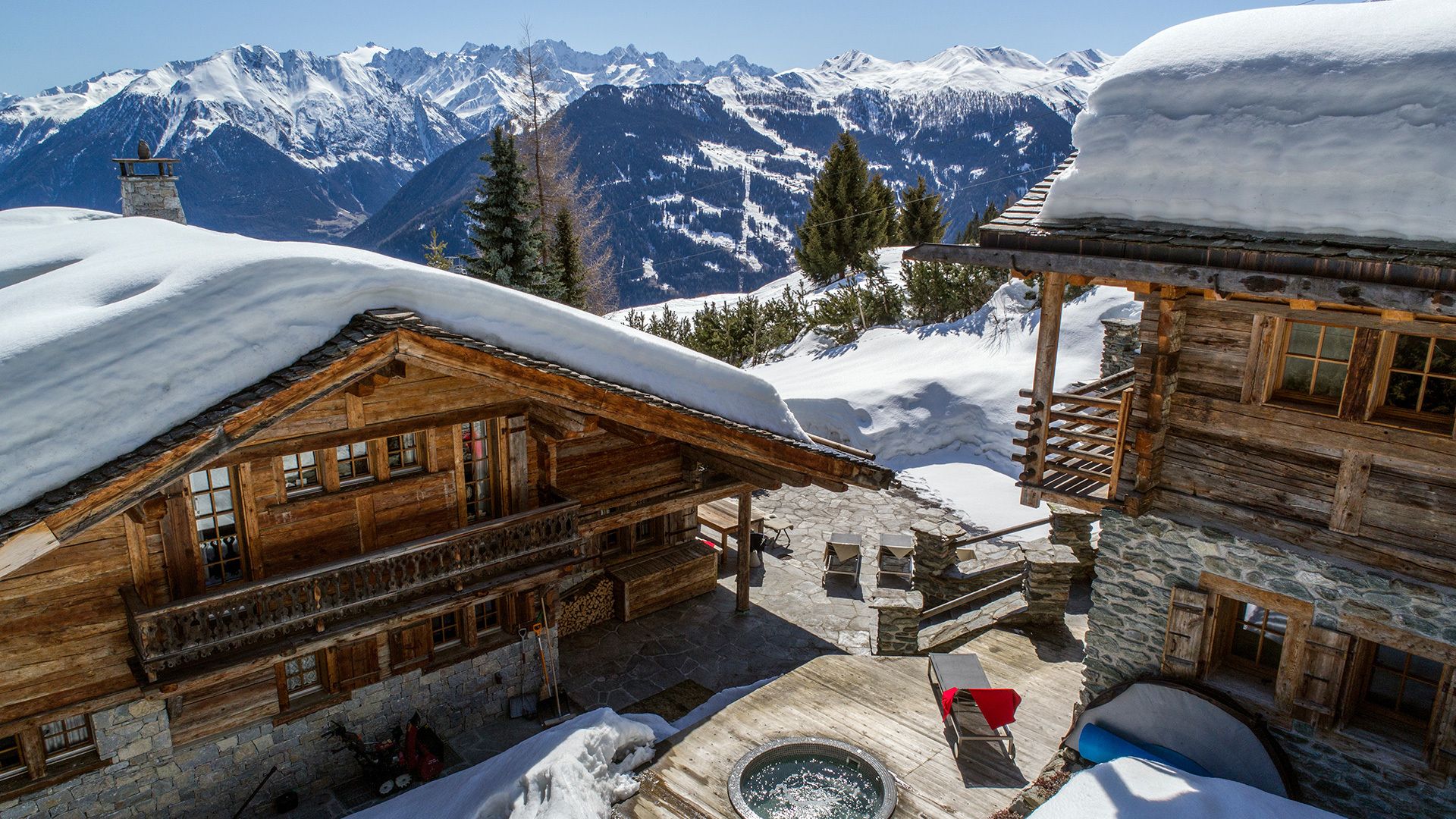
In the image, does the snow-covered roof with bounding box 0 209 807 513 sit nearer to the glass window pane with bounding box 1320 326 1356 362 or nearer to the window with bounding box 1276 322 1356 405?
the window with bounding box 1276 322 1356 405

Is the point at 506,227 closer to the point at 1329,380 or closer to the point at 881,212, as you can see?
the point at 1329,380

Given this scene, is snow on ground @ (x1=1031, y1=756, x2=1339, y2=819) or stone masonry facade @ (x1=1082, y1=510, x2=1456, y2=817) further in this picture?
stone masonry facade @ (x1=1082, y1=510, x2=1456, y2=817)

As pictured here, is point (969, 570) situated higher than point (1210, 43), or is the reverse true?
point (1210, 43)

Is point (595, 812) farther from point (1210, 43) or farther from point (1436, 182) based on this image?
point (1210, 43)

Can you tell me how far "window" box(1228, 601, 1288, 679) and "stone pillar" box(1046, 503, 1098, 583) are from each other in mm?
6123

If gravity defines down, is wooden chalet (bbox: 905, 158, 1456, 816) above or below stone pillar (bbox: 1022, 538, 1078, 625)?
above

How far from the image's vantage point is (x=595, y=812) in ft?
30.9

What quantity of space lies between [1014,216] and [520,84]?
3252 centimetres

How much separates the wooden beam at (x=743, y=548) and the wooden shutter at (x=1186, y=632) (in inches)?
309

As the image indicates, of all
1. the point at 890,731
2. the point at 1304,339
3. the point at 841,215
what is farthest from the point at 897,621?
the point at 841,215

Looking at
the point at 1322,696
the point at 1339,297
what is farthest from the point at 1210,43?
the point at 1322,696

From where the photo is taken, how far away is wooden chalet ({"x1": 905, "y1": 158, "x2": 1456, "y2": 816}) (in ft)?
26.3

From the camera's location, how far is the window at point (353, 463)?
11578 millimetres

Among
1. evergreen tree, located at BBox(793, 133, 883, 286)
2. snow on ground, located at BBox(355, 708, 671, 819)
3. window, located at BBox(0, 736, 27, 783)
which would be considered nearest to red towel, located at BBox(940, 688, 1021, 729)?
snow on ground, located at BBox(355, 708, 671, 819)
